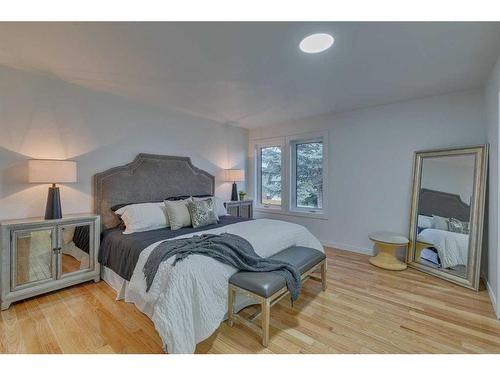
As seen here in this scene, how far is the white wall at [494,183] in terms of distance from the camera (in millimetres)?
2131

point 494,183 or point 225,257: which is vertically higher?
point 494,183

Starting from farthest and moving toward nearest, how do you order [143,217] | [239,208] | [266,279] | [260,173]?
[260,173]
[239,208]
[143,217]
[266,279]

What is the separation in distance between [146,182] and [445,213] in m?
3.94

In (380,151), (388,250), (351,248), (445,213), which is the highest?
(380,151)

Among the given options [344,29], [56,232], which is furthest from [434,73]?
[56,232]

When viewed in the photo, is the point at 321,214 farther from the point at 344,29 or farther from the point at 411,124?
the point at 344,29

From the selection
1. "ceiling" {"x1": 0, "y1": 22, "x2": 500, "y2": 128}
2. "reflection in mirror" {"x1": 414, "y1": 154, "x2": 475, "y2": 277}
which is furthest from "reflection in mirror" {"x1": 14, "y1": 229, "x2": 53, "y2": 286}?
"reflection in mirror" {"x1": 414, "y1": 154, "x2": 475, "y2": 277}

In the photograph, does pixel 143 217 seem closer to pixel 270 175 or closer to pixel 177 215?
pixel 177 215

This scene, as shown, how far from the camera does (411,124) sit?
3.26m

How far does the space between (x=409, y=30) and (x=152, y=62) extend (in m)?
2.15

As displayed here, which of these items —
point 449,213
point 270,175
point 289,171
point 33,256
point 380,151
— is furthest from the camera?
point 270,175

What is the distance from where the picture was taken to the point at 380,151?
11.6ft

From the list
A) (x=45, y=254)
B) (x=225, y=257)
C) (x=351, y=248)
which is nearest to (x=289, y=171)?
(x=351, y=248)
